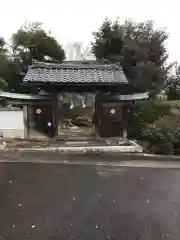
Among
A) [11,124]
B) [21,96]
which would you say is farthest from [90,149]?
[11,124]

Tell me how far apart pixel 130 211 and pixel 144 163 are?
5.12m

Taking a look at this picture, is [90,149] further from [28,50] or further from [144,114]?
[28,50]

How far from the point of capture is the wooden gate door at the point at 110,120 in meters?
16.2

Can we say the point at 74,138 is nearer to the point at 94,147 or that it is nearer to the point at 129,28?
the point at 94,147

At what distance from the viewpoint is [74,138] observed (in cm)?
1616

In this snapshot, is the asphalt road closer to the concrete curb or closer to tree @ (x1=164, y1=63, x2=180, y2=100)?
the concrete curb

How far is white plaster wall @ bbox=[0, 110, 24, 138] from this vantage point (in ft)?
54.0

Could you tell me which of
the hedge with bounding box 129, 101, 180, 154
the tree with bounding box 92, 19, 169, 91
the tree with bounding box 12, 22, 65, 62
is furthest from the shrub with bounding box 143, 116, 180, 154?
the tree with bounding box 12, 22, 65, 62

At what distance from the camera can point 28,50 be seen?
27.9 meters

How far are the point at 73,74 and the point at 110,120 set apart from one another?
10.0ft

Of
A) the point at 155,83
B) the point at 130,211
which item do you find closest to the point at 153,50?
the point at 155,83

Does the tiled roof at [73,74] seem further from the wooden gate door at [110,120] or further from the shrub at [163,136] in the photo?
the shrub at [163,136]

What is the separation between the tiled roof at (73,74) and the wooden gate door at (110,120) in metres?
1.30

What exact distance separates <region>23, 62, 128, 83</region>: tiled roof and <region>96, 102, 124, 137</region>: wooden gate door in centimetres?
130
